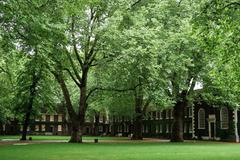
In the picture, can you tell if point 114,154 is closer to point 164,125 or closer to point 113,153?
point 113,153

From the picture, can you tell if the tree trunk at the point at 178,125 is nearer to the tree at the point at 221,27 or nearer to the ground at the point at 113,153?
the ground at the point at 113,153

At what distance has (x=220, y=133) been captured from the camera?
5903 cm

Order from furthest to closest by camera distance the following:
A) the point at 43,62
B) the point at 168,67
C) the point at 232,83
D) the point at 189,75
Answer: the point at 189,75, the point at 168,67, the point at 232,83, the point at 43,62

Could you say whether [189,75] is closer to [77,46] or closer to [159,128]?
[77,46]

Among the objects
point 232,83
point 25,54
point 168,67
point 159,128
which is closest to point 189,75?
point 168,67

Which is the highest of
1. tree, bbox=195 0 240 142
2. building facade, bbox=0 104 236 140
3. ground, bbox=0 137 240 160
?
tree, bbox=195 0 240 142

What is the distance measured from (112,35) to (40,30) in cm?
1951

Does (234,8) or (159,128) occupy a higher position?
(234,8)

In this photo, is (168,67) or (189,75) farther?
(189,75)

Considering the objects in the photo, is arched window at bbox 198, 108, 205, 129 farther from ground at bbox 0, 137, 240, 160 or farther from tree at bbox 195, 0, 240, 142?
tree at bbox 195, 0, 240, 142

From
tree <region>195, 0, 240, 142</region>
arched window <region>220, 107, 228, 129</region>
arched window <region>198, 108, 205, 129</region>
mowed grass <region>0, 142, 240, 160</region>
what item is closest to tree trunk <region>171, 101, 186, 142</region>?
arched window <region>220, 107, 228, 129</region>

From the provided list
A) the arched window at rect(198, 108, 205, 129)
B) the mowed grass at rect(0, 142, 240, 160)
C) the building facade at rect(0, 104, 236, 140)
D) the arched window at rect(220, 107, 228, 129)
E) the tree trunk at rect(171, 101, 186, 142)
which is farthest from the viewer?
the arched window at rect(198, 108, 205, 129)

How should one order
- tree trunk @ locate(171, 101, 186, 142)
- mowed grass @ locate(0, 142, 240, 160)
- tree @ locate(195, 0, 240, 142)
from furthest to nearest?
tree trunk @ locate(171, 101, 186, 142) < mowed grass @ locate(0, 142, 240, 160) < tree @ locate(195, 0, 240, 142)

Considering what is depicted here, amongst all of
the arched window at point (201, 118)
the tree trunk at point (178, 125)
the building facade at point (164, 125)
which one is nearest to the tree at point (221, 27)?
the tree trunk at point (178, 125)
